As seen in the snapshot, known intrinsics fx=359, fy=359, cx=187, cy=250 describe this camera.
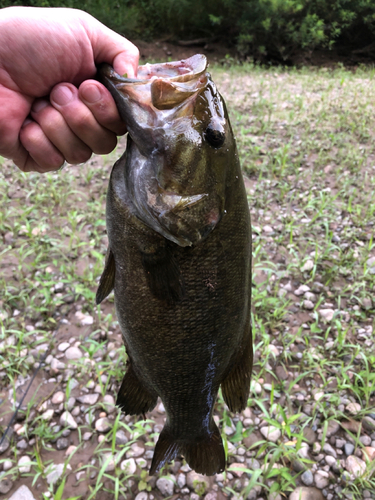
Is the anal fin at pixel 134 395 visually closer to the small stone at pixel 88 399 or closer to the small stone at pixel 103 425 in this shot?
the small stone at pixel 103 425

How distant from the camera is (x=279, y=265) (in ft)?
11.5

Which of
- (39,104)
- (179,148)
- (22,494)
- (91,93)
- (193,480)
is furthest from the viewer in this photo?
(193,480)

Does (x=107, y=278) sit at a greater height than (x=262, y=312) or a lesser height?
greater

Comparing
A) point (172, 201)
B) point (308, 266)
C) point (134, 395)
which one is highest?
point (172, 201)

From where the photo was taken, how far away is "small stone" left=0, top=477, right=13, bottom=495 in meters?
2.08

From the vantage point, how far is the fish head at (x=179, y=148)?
1.14 m

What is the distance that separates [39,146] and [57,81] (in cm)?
28

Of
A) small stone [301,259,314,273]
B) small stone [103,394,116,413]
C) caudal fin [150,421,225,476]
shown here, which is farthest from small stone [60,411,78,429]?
small stone [301,259,314,273]

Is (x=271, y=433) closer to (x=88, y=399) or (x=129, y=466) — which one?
(x=129, y=466)

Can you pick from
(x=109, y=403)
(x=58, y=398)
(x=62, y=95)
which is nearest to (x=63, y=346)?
(x=58, y=398)

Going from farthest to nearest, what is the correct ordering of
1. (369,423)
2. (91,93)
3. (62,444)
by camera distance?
(369,423)
(62,444)
(91,93)

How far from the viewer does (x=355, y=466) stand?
219 centimetres

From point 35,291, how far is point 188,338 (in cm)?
229

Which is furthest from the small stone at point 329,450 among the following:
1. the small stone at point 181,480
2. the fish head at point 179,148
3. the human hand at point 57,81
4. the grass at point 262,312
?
the human hand at point 57,81
